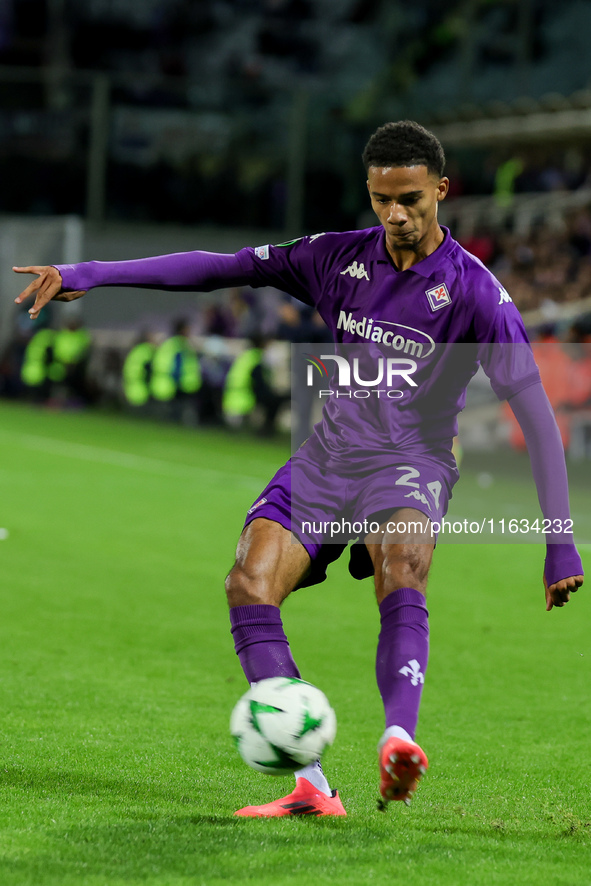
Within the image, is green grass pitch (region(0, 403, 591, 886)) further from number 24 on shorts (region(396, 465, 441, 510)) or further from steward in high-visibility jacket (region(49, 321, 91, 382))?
steward in high-visibility jacket (region(49, 321, 91, 382))

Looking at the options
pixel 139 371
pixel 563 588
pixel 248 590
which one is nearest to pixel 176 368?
pixel 139 371

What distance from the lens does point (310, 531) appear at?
3941 mm

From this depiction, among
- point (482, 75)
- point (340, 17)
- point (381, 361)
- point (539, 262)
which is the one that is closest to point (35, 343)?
point (539, 262)

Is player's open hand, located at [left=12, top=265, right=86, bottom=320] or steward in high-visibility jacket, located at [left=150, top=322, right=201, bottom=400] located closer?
player's open hand, located at [left=12, top=265, right=86, bottom=320]

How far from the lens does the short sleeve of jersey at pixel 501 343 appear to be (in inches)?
155

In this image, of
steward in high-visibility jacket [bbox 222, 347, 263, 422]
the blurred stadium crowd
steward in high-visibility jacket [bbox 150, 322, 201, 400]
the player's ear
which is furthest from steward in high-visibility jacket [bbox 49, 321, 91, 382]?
the player's ear

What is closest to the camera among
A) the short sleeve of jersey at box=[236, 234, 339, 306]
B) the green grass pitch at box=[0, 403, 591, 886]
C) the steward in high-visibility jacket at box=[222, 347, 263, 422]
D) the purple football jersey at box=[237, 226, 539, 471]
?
the green grass pitch at box=[0, 403, 591, 886]

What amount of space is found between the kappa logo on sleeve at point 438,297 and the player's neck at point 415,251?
0.38 ft

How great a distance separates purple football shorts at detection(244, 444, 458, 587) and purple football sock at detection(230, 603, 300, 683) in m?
0.27

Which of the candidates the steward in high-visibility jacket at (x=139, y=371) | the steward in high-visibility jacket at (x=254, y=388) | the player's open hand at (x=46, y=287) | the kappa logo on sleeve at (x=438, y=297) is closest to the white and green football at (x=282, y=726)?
the kappa logo on sleeve at (x=438, y=297)

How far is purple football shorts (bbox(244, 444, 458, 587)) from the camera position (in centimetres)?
388

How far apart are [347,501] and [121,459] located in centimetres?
1173

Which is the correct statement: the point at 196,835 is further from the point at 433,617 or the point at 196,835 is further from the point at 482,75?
the point at 482,75

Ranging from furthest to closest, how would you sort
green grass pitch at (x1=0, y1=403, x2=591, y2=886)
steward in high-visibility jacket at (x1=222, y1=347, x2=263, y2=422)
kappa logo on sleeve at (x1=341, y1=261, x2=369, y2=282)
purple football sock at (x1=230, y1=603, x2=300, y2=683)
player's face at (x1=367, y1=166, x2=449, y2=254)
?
steward in high-visibility jacket at (x1=222, y1=347, x2=263, y2=422)
kappa logo on sleeve at (x1=341, y1=261, x2=369, y2=282)
player's face at (x1=367, y1=166, x2=449, y2=254)
purple football sock at (x1=230, y1=603, x2=300, y2=683)
green grass pitch at (x1=0, y1=403, x2=591, y2=886)
